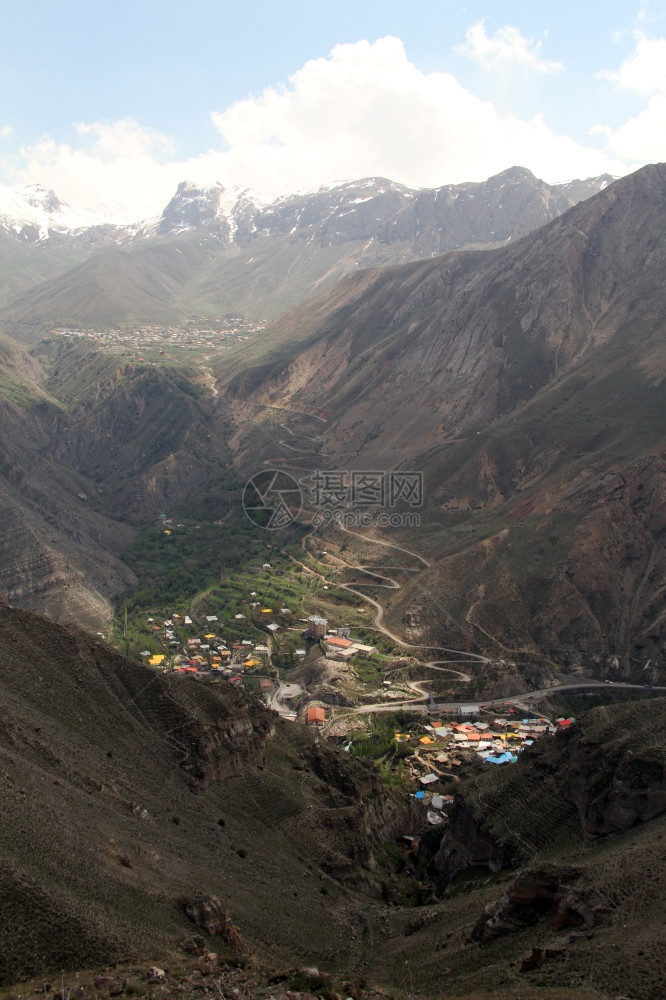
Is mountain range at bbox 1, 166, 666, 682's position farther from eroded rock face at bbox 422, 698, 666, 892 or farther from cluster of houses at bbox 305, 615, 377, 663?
eroded rock face at bbox 422, 698, 666, 892

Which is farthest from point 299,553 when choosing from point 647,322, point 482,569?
point 647,322

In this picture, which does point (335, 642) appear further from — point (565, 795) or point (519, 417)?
point (519, 417)

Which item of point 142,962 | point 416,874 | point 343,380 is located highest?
point 343,380

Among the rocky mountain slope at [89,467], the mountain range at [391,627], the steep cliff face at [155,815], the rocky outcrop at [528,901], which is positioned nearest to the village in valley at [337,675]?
the mountain range at [391,627]

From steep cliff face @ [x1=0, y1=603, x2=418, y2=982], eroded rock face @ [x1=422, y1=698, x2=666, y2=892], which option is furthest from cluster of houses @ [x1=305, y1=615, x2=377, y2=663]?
eroded rock face @ [x1=422, y1=698, x2=666, y2=892]

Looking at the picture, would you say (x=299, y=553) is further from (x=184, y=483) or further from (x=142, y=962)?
(x=142, y=962)

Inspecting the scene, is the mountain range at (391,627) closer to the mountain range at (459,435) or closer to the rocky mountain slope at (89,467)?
the mountain range at (459,435)
